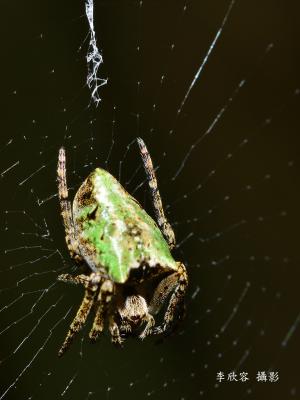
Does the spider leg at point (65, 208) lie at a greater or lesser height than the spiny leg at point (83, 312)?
greater

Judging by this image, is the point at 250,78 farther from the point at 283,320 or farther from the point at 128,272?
the point at 128,272

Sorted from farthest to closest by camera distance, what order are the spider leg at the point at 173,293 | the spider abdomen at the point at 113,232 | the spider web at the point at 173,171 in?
the spider web at the point at 173,171, the spider leg at the point at 173,293, the spider abdomen at the point at 113,232

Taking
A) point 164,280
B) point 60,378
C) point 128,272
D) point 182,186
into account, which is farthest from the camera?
point 182,186

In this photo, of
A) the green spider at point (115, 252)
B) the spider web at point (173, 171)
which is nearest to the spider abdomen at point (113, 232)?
the green spider at point (115, 252)

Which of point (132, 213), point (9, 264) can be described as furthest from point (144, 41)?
point (132, 213)

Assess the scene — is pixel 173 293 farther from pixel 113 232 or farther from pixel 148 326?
pixel 113 232

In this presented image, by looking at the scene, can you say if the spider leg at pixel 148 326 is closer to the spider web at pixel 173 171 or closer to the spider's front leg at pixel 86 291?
the spider's front leg at pixel 86 291

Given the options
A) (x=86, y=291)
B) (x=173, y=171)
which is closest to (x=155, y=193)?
(x=86, y=291)
